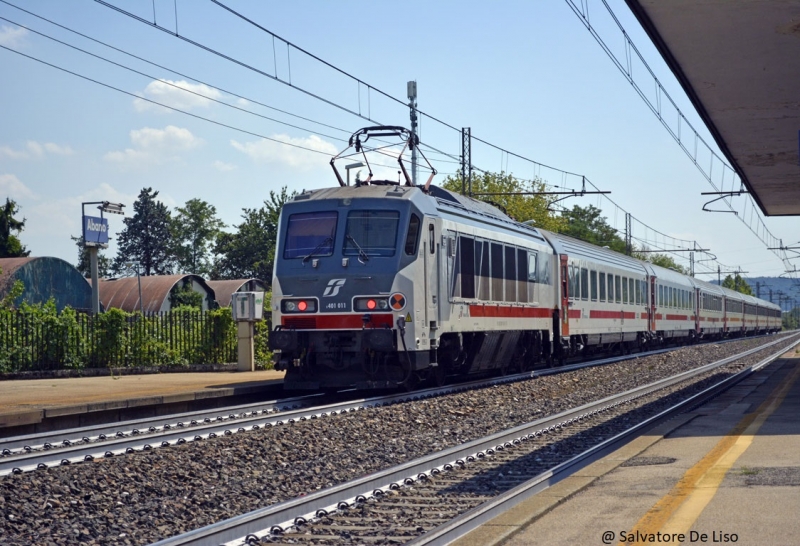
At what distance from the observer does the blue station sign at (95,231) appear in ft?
110

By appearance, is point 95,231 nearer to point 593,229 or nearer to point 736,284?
point 593,229

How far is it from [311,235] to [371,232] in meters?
1.06

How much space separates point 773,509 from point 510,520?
169 centimetres

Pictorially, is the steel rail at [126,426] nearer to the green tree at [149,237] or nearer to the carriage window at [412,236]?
the carriage window at [412,236]

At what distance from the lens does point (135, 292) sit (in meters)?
61.9

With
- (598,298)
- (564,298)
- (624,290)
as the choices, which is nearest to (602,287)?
(598,298)

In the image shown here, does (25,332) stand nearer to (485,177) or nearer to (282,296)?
(282,296)

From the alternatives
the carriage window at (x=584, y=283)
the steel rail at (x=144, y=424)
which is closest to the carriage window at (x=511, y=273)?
the steel rail at (x=144, y=424)

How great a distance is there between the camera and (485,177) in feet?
216

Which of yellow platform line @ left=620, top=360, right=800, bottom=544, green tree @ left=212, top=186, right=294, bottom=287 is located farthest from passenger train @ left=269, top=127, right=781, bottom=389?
green tree @ left=212, top=186, right=294, bottom=287

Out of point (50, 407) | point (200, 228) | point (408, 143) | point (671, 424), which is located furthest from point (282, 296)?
point (200, 228)

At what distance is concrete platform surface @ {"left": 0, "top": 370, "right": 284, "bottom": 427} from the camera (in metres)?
12.4

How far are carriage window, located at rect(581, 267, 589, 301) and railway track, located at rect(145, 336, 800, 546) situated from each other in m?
14.6

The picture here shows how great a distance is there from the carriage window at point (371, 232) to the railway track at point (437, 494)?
437 cm
